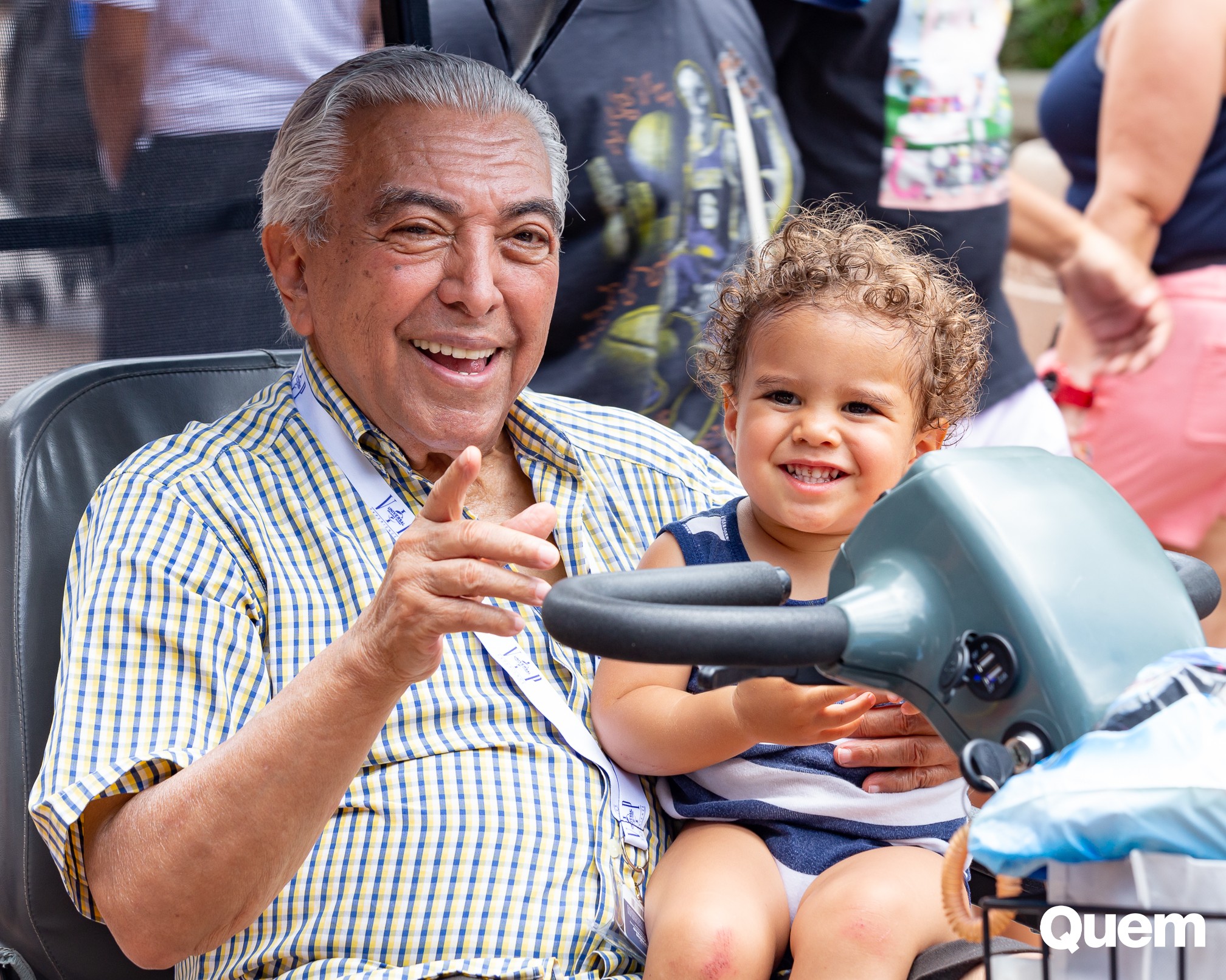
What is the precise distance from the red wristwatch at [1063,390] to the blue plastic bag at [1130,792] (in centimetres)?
277

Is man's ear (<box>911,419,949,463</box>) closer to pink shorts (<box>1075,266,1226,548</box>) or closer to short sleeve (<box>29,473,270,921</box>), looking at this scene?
short sleeve (<box>29,473,270,921</box>)

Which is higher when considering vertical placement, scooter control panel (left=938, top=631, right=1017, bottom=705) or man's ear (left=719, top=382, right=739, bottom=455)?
scooter control panel (left=938, top=631, right=1017, bottom=705)

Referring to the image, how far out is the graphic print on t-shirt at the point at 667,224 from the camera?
2.94 m

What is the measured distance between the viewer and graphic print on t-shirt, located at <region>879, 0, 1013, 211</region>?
3.26 metres

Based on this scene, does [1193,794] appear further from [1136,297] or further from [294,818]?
[1136,297]

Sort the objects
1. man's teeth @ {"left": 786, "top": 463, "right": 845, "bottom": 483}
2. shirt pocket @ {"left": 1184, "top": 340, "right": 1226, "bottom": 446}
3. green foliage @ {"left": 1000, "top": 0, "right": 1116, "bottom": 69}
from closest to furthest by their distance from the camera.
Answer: man's teeth @ {"left": 786, "top": 463, "right": 845, "bottom": 483}
shirt pocket @ {"left": 1184, "top": 340, "right": 1226, "bottom": 446}
green foliage @ {"left": 1000, "top": 0, "right": 1116, "bottom": 69}

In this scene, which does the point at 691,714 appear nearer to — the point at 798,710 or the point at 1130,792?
the point at 798,710

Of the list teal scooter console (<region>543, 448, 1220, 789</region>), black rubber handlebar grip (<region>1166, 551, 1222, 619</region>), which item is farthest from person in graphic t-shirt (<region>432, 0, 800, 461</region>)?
teal scooter console (<region>543, 448, 1220, 789</region>)

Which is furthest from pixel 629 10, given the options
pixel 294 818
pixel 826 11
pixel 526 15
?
pixel 294 818

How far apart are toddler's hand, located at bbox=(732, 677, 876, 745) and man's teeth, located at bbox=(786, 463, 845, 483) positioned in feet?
1.24

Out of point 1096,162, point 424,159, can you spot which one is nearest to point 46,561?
point 424,159

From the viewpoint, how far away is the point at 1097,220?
3408 mm

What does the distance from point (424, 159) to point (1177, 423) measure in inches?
88.0

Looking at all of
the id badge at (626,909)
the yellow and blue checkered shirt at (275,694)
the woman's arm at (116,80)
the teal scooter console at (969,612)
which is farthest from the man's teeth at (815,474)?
the woman's arm at (116,80)
